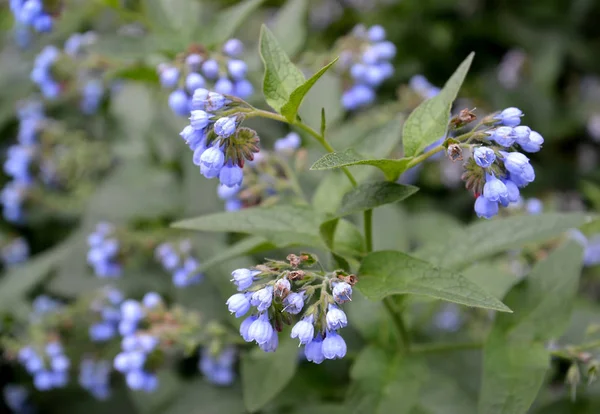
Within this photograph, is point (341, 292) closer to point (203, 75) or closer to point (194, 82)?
point (194, 82)

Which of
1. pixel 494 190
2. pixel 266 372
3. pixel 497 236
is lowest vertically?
pixel 266 372

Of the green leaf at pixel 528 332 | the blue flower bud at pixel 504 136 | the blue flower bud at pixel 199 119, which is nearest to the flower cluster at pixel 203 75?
the blue flower bud at pixel 199 119

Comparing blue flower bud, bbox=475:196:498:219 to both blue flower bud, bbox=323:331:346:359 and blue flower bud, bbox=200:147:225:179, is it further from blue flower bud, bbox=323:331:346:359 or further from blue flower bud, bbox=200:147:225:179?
blue flower bud, bbox=200:147:225:179

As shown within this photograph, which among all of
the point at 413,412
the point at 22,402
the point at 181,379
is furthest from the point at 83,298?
the point at 413,412

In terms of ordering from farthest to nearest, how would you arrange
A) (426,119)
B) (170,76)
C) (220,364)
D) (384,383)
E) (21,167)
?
(21,167)
(220,364)
(170,76)
(384,383)
(426,119)

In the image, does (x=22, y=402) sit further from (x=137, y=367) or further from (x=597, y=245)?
(x=597, y=245)

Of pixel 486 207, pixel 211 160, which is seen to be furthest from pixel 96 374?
pixel 486 207

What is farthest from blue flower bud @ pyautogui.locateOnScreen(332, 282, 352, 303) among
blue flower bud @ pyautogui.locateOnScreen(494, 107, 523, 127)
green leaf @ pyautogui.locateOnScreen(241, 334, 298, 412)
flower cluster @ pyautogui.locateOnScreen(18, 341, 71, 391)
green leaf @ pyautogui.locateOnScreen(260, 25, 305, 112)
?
flower cluster @ pyautogui.locateOnScreen(18, 341, 71, 391)
